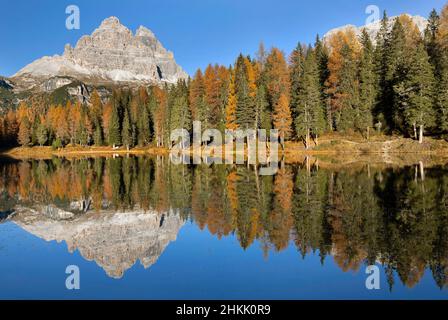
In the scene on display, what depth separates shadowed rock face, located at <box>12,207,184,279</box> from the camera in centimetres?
1405

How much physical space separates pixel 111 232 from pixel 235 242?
21.0ft

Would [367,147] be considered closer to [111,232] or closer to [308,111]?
[308,111]

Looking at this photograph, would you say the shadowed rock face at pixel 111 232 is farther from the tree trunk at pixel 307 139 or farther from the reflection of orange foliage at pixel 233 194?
the tree trunk at pixel 307 139

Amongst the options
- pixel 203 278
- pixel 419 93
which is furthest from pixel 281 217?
pixel 419 93

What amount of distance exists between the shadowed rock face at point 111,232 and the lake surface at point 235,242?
2.4 inches

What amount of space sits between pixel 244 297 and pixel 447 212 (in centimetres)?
1321

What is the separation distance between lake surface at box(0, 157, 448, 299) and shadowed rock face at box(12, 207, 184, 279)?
6 cm

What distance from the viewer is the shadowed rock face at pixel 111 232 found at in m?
14.1

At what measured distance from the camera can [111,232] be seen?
18.1m

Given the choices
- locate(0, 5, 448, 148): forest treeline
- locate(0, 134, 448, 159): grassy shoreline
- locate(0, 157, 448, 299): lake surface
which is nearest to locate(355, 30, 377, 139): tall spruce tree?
locate(0, 5, 448, 148): forest treeline

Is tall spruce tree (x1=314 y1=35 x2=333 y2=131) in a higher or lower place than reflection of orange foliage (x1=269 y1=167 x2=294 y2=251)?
higher

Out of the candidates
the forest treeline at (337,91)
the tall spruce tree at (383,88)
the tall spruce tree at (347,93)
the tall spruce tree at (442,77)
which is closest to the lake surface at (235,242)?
the tall spruce tree at (442,77)

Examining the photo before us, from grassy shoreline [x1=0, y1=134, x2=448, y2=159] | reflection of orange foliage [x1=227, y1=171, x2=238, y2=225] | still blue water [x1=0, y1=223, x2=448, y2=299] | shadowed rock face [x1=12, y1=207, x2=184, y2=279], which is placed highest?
grassy shoreline [x1=0, y1=134, x2=448, y2=159]

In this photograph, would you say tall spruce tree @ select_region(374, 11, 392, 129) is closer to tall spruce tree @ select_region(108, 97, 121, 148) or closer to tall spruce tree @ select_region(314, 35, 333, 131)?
tall spruce tree @ select_region(314, 35, 333, 131)
